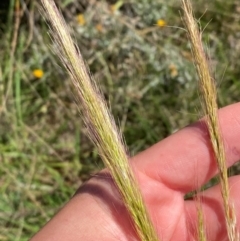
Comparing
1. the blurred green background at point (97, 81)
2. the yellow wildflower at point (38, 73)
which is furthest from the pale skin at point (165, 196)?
the yellow wildflower at point (38, 73)

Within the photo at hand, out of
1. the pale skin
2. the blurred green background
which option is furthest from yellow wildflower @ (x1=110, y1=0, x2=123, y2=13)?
the pale skin

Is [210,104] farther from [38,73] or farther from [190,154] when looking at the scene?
[38,73]

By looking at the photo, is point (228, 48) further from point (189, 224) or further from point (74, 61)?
point (74, 61)

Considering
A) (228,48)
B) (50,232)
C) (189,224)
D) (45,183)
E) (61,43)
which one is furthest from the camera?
(228,48)

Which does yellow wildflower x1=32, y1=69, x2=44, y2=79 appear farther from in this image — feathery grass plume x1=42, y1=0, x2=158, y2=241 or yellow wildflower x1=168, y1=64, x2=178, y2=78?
feathery grass plume x1=42, y1=0, x2=158, y2=241

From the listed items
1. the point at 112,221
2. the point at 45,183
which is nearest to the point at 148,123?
the point at 45,183

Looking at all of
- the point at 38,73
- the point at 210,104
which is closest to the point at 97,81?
the point at 38,73
